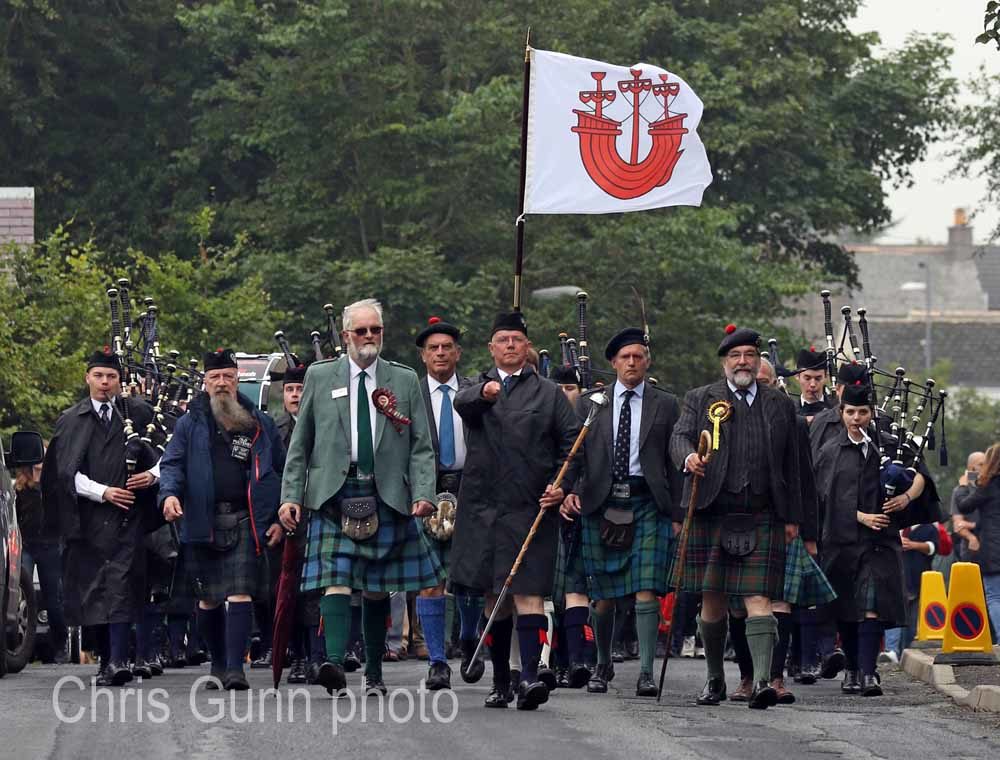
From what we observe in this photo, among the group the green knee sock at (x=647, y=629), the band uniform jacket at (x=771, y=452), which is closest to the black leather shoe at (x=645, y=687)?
the green knee sock at (x=647, y=629)

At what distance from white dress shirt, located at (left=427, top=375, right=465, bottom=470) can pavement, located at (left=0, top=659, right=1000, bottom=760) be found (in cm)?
133

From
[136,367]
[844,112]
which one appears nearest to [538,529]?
[136,367]

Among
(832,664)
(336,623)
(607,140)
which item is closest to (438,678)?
(336,623)

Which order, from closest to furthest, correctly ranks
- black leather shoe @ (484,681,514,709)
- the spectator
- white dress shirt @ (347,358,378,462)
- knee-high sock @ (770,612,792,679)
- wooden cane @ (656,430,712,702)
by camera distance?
1. black leather shoe @ (484,681,514,709)
2. white dress shirt @ (347,358,378,462)
3. wooden cane @ (656,430,712,702)
4. knee-high sock @ (770,612,792,679)
5. the spectator

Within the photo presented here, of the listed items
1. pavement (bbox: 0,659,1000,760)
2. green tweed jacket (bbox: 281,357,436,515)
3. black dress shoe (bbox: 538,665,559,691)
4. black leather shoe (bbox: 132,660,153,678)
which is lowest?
black leather shoe (bbox: 132,660,153,678)

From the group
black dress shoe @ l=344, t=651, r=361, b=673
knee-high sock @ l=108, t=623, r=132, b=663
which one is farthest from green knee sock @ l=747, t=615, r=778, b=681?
knee-high sock @ l=108, t=623, r=132, b=663

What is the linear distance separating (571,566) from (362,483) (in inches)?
77.3

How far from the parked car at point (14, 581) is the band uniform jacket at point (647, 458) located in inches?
134

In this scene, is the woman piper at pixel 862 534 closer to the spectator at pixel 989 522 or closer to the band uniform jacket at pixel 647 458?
the band uniform jacket at pixel 647 458

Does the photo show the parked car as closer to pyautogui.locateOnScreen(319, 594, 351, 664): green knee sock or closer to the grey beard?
the grey beard

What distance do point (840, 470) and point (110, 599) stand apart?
14.8 feet

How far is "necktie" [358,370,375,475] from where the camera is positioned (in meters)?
12.1

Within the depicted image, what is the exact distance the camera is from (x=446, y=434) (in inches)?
547

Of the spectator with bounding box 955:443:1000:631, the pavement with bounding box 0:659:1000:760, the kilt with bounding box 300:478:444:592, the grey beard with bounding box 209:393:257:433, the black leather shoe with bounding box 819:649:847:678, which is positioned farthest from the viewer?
the spectator with bounding box 955:443:1000:631
